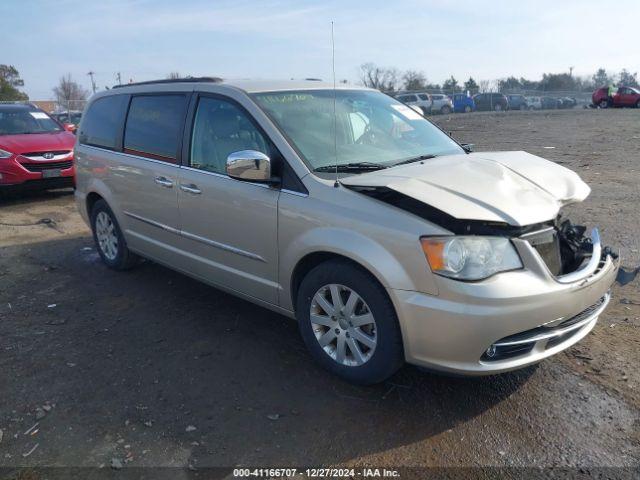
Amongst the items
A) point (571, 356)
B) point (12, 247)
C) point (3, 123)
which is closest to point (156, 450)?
point (571, 356)

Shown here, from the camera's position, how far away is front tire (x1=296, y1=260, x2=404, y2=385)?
3.05 metres

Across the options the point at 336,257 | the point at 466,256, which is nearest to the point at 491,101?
the point at 336,257

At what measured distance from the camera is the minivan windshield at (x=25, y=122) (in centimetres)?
1009

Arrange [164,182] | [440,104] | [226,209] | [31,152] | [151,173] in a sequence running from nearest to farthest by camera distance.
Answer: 1. [226,209]
2. [164,182]
3. [151,173]
4. [31,152]
5. [440,104]

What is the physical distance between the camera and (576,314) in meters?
3.07

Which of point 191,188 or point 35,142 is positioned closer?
point 191,188

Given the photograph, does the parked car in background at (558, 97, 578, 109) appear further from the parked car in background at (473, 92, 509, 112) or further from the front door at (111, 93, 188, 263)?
the front door at (111, 93, 188, 263)

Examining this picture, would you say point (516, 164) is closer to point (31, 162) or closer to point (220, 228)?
point (220, 228)

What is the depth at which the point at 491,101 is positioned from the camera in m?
40.0

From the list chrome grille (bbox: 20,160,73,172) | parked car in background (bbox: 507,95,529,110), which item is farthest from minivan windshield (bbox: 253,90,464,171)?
parked car in background (bbox: 507,95,529,110)

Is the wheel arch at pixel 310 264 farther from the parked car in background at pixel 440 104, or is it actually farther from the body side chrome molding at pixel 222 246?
the parked car in background at pixel 440 104

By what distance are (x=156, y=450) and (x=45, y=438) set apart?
2.17 feet

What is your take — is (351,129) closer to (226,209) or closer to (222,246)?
→ (226,209)

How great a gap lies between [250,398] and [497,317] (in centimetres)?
153
